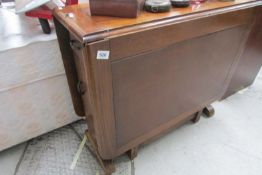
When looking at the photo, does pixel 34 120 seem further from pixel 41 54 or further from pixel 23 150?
pixel 41 54

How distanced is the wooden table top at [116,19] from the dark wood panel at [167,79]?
13cm

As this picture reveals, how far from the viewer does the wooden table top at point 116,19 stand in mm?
699

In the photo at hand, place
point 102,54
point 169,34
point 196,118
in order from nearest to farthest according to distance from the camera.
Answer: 1. point 102,54
2. point 169,34
3. point 196,118

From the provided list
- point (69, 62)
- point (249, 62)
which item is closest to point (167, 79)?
point (69, 62)

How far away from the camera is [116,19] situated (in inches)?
31.4

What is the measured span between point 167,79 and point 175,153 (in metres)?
0.64

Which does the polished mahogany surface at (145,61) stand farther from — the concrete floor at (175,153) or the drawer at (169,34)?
the concrete floor at (175,153)

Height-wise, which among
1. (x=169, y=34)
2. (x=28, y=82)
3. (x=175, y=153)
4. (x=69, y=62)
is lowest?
(x=175, y=153)

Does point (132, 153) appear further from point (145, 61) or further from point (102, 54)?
point (102, 54)

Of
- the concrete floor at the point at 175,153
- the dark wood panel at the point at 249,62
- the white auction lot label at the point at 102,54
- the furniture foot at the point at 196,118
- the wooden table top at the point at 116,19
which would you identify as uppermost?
the wooden table top at the point at 116,19

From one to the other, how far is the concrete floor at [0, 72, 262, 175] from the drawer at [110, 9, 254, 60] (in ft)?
2.73

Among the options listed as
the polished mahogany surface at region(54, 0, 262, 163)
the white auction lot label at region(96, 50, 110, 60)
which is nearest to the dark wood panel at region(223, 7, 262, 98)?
the polished mahogany surface at region(54, 0, 262, 163)

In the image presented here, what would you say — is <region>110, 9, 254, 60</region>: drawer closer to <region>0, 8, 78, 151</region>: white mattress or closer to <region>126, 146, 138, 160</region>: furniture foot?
<region>0, 8, 78, 151</region>: white mattress

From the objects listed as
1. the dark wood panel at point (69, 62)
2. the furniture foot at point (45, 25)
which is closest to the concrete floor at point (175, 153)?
the dark wood panel at point (69, 62)
